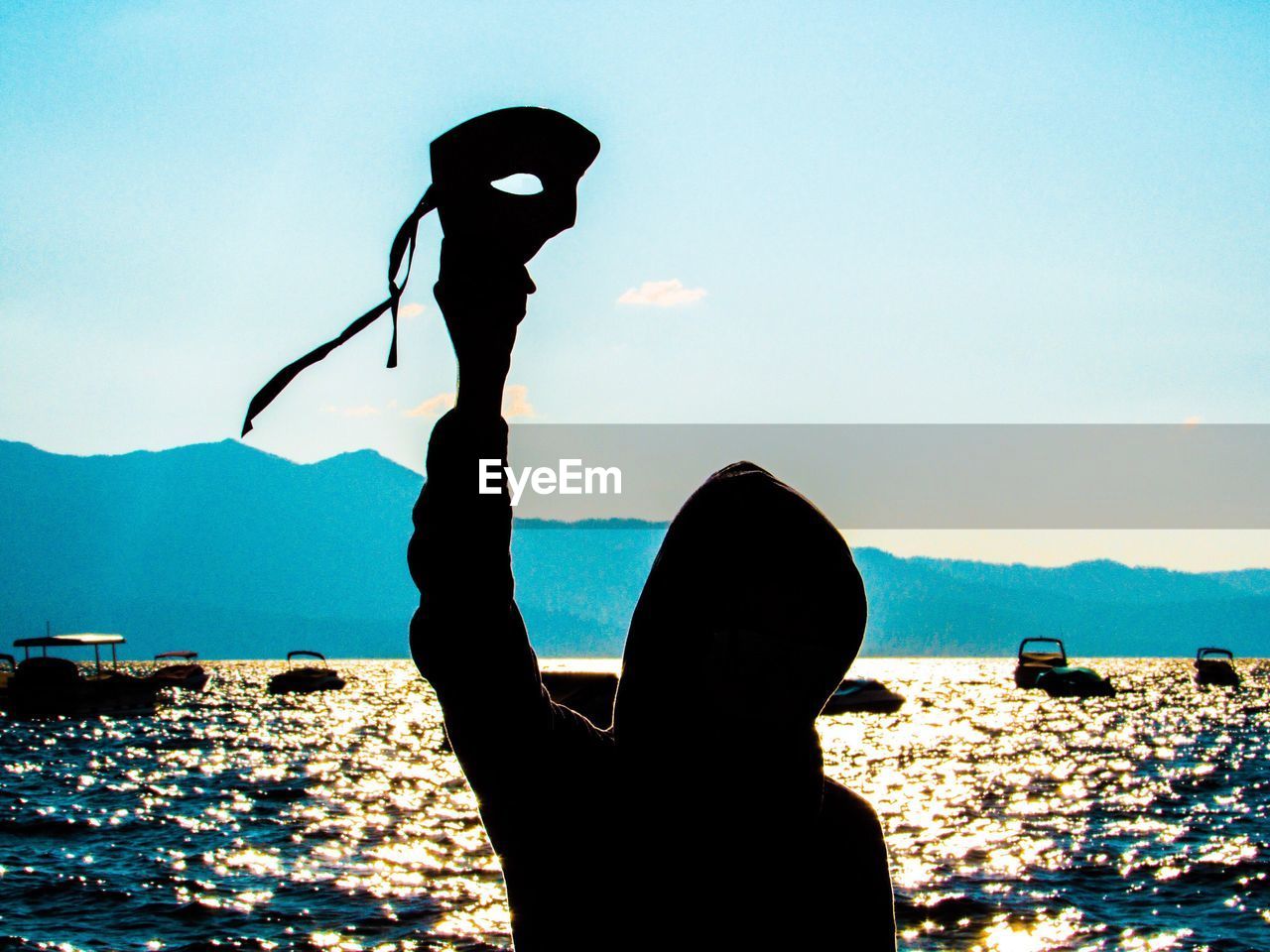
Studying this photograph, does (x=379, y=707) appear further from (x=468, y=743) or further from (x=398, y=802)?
(x=468, y=743)

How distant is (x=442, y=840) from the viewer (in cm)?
2198

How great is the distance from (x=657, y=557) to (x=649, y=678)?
17cm

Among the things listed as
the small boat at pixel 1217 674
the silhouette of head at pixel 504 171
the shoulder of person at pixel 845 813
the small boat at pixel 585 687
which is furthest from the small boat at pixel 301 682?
the silhouette of head at pixel 504 171

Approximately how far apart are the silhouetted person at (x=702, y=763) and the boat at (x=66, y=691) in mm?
58816

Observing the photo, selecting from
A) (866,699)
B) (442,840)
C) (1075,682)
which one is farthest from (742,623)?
(1075,682)

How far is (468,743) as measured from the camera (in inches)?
49.3

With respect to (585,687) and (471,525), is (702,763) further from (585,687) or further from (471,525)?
(585,687)

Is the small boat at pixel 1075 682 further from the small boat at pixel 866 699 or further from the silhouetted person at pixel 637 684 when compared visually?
the silhouetted person at pixel 637 684

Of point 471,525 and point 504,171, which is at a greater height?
point 504,171

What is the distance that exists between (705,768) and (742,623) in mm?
206

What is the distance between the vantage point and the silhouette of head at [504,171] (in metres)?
1.16

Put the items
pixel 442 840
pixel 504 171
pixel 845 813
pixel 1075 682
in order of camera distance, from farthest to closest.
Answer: pixel 1075 682, pixel 442 840, pixel 845 813, pixel 504 171

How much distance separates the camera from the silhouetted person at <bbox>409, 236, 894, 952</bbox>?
130 centimetres

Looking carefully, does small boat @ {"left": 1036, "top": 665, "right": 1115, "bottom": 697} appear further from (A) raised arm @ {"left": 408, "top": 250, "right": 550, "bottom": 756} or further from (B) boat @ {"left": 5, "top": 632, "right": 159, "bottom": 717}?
(A) raised arm @ {"left": 408, "top": 250, "right": 550, "bottom": 756}
